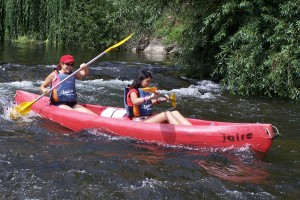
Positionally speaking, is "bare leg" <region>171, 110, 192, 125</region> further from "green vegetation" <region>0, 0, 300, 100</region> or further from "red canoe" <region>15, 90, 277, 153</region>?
"green vegetation" <region>0, 0, 300, 100</region>

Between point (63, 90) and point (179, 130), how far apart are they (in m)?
2.15

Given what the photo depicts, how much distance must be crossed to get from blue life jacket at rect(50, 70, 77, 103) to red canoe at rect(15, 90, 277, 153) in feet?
0.70

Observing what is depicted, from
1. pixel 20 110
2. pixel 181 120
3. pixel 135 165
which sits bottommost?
pixel 135 165

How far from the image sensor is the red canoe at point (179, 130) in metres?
5.08

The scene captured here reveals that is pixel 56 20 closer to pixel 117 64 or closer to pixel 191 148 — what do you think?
pixel 117 64

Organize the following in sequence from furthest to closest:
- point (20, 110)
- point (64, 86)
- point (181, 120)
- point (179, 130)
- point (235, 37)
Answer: point (235, 37) → point (20, 110) → point (64, 86) → point (181, 120) → point (179, 130)

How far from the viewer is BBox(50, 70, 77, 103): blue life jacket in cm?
658

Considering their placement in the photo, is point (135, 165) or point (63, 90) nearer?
point (135, 165)

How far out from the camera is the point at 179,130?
17.7 ft

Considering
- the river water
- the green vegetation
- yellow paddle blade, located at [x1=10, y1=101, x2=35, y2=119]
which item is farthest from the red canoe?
the green vegetation

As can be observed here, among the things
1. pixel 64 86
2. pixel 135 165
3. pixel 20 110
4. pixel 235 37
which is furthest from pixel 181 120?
pixel 235 37

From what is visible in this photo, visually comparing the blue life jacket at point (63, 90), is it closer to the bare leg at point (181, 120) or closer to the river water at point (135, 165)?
the river water at point (135, 165)

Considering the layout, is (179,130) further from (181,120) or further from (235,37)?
(235,37)

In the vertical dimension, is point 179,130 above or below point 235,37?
below
